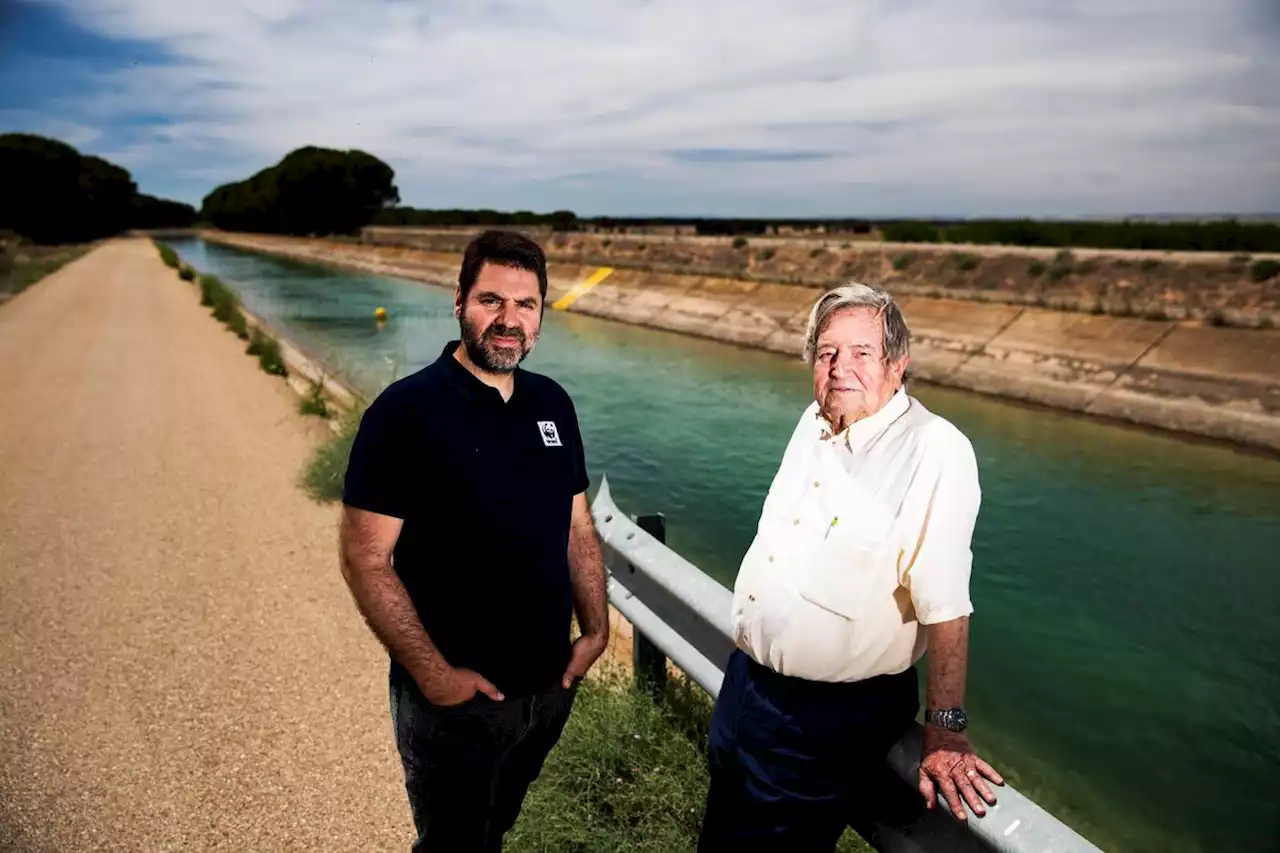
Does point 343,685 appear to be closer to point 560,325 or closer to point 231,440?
point 231,440

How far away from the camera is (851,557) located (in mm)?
2012

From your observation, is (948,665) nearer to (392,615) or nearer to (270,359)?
(392,615)

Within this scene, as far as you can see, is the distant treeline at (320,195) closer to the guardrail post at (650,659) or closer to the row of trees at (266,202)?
the row of trees at (266,202)

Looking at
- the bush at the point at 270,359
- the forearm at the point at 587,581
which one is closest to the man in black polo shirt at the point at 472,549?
the forearm at the point at 587,581

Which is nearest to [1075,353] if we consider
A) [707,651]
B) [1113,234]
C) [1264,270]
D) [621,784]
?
[1264,270]

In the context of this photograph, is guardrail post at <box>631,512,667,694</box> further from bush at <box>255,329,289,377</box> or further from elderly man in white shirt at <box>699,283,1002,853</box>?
bush at <box>255,329,289,377</box>

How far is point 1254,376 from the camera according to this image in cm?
1528

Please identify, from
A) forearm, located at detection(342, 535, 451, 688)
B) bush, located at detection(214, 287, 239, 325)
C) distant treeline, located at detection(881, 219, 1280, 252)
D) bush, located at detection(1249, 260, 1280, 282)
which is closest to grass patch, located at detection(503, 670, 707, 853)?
forearm, located at detection(342, 535, 451, 688)

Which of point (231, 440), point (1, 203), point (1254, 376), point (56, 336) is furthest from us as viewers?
point (1, 203)

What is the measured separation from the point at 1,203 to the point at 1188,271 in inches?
4064

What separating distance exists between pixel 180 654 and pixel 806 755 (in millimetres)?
3829

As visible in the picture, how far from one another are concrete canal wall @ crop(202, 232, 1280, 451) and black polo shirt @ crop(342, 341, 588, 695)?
51.1ft

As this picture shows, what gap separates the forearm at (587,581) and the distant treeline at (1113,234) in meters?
26.4

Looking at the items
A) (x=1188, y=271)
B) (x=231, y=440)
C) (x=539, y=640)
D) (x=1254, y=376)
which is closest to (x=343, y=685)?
(x=539, y=640)
